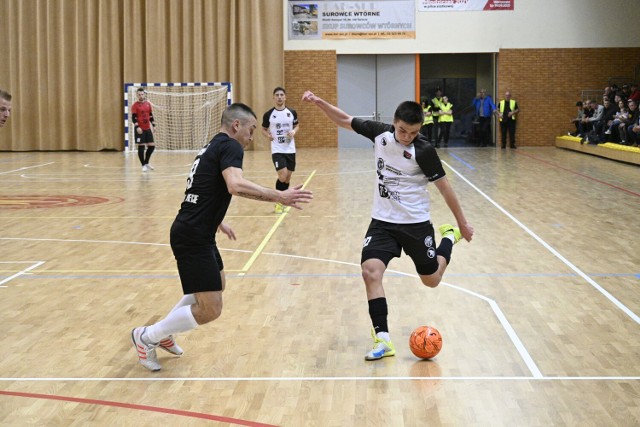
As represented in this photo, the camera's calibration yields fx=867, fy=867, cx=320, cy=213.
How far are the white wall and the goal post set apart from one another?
7.33 meters

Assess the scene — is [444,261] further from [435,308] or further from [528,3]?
[528,3]

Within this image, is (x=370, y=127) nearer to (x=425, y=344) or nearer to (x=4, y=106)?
(x=425, y=344)

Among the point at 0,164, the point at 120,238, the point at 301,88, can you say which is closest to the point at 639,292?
the point at 120,238

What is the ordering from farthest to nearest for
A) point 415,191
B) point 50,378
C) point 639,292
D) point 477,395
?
point 639,292, point 415,191, point 50,378, point 477,395

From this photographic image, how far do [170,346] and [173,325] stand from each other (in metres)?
0.35

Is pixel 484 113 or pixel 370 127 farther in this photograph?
pixel 484 113

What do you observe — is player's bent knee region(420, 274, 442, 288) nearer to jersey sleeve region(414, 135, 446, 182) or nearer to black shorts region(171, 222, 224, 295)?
jersey sleeve region(414, 135, 446, 182)

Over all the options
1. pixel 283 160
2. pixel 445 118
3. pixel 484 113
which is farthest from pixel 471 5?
pixel 283 160

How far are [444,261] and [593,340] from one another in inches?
49.4

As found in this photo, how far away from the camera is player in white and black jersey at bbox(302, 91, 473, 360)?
617 cm

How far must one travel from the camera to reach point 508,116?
1166 inches

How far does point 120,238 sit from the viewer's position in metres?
11.6

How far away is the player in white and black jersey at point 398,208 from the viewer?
6.17 metres

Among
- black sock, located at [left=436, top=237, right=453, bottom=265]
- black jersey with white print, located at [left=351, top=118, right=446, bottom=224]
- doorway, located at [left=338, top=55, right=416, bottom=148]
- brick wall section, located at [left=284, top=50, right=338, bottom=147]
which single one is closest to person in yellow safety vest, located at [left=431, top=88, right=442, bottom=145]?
doorway, located at [left=338, top=55, right=416, bottom=148]
